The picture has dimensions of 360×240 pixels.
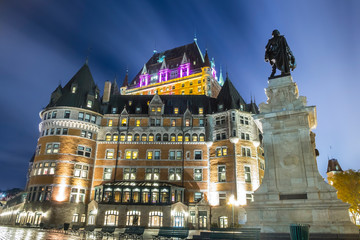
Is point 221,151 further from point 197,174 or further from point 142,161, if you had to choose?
point 142,161

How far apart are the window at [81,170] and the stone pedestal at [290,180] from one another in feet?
125

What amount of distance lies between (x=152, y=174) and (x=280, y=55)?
3484cm

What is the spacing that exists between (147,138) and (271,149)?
36193 mm

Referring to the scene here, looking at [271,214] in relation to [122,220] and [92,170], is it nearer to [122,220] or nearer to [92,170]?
[122,220]

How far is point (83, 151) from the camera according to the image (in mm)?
48688

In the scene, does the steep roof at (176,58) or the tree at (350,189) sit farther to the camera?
the steep roof at (176,58)

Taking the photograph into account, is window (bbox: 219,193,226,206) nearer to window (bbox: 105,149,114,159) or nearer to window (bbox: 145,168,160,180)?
window (bbox: 145,168,160,180)

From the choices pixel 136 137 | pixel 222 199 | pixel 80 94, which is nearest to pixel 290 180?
pixel 222 199

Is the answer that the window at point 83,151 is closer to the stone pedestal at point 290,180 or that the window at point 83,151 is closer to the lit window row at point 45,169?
the lit window row at point 45,169

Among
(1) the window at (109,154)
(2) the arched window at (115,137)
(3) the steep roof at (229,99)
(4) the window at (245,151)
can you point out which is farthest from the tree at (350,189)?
(1) the window at (109,154)

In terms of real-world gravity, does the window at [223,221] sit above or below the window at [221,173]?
below

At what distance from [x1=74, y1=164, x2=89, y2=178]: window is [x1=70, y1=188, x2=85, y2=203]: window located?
2.39 meters

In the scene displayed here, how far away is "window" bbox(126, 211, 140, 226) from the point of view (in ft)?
137

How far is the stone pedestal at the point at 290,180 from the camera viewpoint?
14.1 meters
